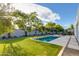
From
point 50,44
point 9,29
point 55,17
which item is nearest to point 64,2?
point 55,17

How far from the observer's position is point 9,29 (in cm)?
370

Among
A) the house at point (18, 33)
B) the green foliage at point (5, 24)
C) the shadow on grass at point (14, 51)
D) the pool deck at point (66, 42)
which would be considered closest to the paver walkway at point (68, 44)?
the pool deck at point (66, 42)

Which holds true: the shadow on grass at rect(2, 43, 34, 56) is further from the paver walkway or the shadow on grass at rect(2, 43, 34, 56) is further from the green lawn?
the paver walkway

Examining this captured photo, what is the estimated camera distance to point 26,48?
3682 millimetres

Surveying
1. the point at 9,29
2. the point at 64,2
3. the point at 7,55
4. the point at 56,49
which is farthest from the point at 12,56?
the point at 64,2

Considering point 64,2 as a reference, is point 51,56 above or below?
below

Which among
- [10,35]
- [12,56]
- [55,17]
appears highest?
[55,17]

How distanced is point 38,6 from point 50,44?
0.55 meters

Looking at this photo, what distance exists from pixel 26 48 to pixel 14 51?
17 centimetres

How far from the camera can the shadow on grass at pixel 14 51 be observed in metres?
3.68

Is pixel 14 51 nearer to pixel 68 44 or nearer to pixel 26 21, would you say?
pixel 26 21

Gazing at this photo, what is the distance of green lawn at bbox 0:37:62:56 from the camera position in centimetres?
367

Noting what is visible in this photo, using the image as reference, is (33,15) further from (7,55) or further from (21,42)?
(7,55)

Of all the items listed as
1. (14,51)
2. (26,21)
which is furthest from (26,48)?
(26,21)
